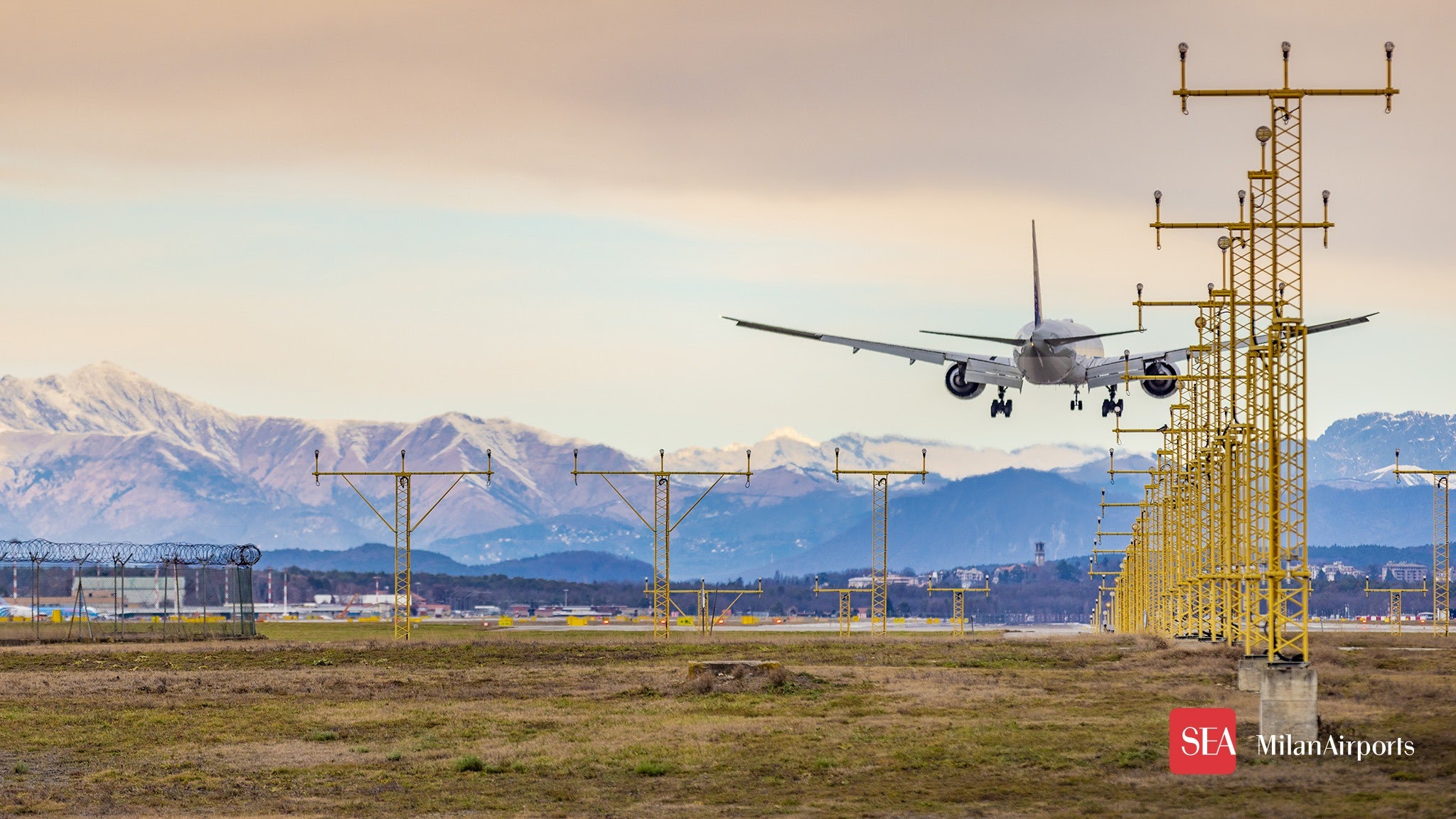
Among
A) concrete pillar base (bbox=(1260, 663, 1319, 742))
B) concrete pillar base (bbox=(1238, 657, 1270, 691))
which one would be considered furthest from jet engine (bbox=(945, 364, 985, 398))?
concrete pillar base (bbox=(1260, 663, 1319, 742))

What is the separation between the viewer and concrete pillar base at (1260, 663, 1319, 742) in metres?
38.8

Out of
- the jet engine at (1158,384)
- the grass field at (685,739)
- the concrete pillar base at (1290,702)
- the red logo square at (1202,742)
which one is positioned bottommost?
the grass field at (685,739)

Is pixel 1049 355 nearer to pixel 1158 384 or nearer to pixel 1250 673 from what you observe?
pixel 1158 384

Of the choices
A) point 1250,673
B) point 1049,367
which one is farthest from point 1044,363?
point 1250,673

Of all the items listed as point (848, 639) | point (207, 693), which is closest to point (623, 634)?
point (848, 639)

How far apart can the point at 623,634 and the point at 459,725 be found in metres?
88.1

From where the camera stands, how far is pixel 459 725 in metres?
49.3

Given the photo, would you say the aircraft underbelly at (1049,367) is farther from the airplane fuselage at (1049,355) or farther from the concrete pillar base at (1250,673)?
the concrete pillar base at (1250,673)

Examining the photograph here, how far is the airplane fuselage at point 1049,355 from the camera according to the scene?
9500 centimetres

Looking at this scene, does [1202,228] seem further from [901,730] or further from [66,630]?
[66,630]

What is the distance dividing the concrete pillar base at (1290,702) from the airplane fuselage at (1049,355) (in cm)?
5614

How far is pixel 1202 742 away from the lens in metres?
38.2

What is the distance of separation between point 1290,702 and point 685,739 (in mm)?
14112

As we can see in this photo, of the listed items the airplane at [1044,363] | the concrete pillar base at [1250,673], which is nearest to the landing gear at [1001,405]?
the airplane at [1044,363]
